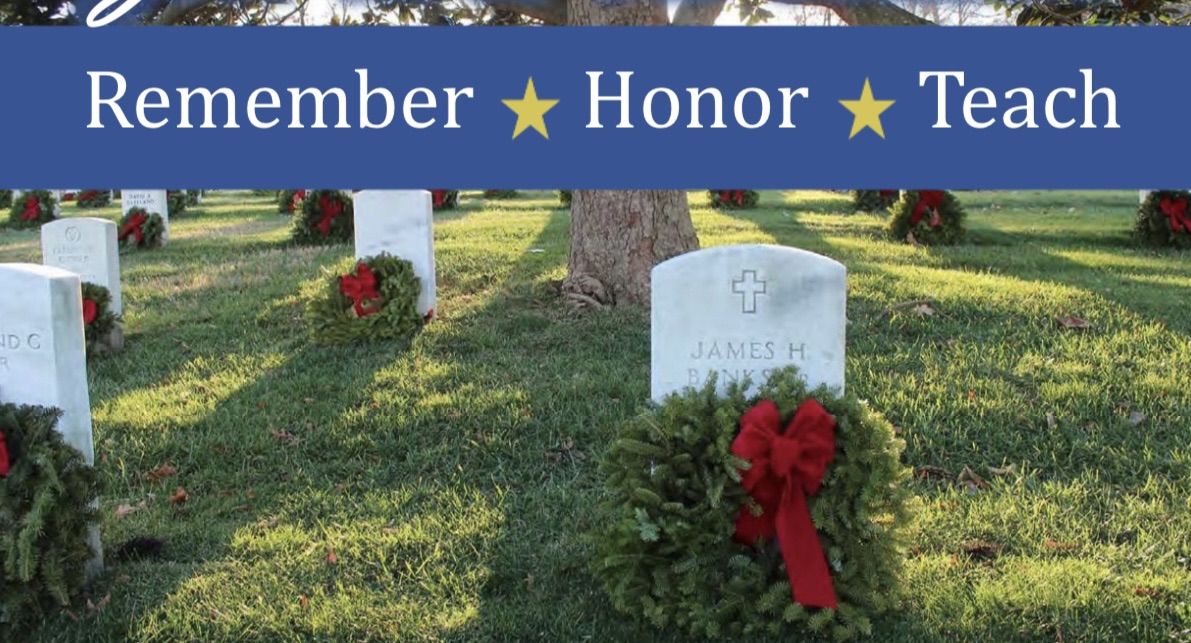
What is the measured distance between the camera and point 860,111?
14.5 feet

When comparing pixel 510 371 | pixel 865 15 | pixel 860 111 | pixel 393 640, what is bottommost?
pixel 393 640

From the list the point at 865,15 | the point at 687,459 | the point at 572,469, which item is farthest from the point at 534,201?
the point at 687,459

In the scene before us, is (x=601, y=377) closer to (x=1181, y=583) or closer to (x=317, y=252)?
(x=1181, y=583)

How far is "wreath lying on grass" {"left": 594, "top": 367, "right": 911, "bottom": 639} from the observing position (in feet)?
11.9

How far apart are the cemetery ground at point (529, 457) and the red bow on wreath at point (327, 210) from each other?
129 inches

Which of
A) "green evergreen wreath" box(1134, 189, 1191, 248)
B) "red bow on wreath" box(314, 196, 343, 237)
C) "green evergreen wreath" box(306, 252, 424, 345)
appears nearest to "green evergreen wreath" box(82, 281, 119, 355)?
"green evergreen wreath" box(306, 252, 424, 345)

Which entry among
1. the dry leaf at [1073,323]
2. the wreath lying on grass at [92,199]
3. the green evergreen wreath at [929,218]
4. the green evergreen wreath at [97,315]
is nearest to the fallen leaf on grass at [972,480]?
the dry leaf at [1073,323]

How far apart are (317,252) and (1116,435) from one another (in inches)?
349

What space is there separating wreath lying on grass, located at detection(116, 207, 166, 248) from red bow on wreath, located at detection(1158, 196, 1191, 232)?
1214 centimetres

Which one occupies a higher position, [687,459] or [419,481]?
[687,459]

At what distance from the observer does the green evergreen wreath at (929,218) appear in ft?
38.7

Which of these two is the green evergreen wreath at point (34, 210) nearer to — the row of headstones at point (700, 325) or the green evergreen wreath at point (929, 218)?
the green evergreen wreath at point (929, 218)

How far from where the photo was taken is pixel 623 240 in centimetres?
837

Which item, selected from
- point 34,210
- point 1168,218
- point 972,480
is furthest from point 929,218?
point 34,210
